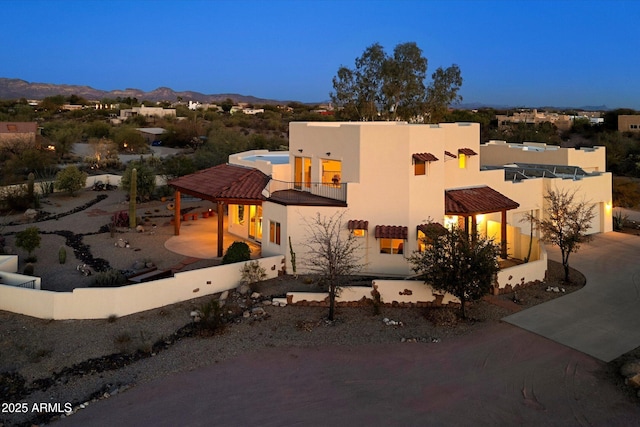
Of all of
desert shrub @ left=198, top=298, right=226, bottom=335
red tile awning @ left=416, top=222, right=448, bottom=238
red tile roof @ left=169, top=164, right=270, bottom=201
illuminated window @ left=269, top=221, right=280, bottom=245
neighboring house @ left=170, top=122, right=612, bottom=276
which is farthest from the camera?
red tile roof @ left=169, top=164, right=270, bottom=201

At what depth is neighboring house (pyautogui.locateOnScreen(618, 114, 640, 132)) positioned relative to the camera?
7800cm

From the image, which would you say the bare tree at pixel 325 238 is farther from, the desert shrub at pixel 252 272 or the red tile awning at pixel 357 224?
the desert shrub at pixel 252 272

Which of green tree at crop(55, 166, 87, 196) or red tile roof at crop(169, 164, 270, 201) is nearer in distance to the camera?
red tile roof at crop(169, 164, 270, 201)

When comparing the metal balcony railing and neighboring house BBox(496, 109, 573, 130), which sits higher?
neighboring house BBox(496, 109, 573, 130)

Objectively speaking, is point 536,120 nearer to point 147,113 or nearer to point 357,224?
point 147,113

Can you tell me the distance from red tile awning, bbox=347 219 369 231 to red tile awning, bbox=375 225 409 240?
48cm

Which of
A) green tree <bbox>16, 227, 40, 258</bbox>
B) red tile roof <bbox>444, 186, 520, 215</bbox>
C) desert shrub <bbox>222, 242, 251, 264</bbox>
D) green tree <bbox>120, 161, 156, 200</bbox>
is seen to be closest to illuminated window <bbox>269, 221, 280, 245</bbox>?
desert shrub <bbox>222, 242, 251, 264</bbox>

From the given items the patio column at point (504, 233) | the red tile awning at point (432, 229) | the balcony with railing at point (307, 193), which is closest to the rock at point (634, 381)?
the red tile awning at point (432, 229)

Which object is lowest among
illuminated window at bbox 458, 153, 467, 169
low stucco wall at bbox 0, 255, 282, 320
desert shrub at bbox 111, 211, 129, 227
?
low stucco wall at bbox 0, 255, 282, 320

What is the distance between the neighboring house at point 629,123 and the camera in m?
78.0

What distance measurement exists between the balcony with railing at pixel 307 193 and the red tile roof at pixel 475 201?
455 centimetres

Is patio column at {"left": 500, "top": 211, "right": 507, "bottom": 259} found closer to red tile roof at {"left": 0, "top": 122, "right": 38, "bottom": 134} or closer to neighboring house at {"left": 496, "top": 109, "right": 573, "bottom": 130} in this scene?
red tile roof at {"left": 0, "top": 122, "right": 38, "bottom": 134}

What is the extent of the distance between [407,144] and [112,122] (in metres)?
81.7

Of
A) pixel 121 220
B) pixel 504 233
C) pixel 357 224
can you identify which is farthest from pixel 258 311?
pixel 121 220
